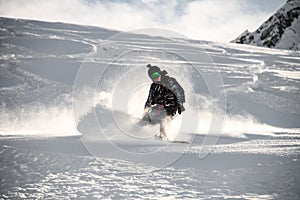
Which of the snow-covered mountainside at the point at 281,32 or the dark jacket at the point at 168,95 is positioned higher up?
the snow-covered mountainside at the point at 281,32

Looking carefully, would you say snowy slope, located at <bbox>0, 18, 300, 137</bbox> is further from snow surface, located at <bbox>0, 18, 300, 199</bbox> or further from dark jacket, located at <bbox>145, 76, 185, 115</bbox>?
dark jacket, located at <bbox>145, 76, 185, 115</bbox>

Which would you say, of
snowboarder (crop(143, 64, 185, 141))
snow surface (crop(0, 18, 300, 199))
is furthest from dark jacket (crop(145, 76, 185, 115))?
snow surface (crop(0, 18, 300, 199))

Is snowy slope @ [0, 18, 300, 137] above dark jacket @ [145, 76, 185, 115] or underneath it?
above

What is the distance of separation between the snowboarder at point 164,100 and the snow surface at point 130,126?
1.42ft

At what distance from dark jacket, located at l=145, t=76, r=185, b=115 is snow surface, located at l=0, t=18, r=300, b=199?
2.12ft

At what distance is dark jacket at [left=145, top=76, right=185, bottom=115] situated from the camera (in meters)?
6.17

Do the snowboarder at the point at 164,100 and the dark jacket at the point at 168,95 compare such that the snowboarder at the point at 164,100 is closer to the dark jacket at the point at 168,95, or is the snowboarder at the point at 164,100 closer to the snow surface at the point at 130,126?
the dark jacket at the point at 168,95

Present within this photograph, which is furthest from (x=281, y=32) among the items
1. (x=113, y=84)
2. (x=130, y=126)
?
(x=130, y=126)

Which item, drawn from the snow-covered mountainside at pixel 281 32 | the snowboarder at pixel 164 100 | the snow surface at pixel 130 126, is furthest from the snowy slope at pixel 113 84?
the snow-covered mountainside at pixel 281 32

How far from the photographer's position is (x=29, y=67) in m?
11.0

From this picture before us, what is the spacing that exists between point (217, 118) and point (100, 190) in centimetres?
626

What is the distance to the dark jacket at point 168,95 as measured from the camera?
617 cm

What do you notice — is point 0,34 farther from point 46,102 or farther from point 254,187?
point 254,187

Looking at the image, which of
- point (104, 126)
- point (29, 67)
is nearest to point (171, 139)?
point (104, 126)
